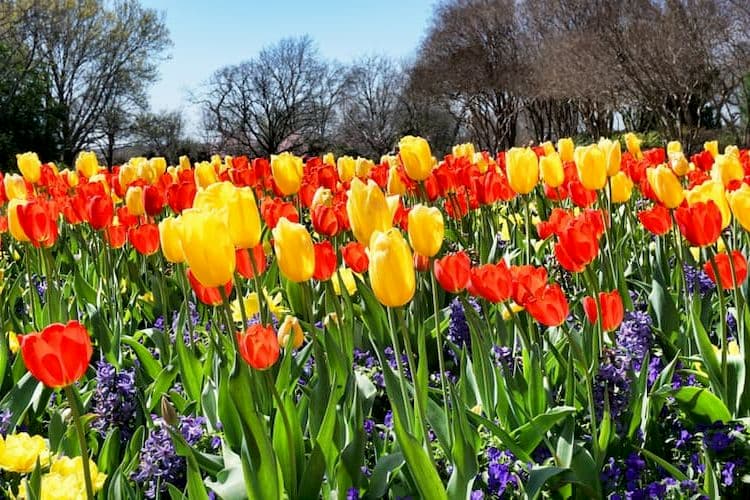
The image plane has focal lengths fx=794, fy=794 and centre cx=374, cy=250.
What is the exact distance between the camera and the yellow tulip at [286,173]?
3.34 m

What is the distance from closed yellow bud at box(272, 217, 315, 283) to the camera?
1.63 metres

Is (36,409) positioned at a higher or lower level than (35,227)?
lower

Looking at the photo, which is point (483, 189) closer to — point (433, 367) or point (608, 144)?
point (608, 144)

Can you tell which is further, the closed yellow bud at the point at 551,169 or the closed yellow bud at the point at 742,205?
the closed yellow bud at the point at 551,169

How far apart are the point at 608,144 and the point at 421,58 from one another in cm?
3291

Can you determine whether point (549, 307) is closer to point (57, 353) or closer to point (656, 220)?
point (57, 353)

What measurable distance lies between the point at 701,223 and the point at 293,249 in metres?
1.01

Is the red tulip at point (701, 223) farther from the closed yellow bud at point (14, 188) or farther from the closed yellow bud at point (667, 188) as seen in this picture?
the closed yellow bud at point (14, 188)

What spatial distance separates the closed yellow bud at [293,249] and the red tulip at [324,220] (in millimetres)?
718

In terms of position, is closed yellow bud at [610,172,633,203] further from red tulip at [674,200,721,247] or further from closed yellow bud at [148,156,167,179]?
closed yellow bud at [148,156,167,179]

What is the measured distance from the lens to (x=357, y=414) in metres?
1.65

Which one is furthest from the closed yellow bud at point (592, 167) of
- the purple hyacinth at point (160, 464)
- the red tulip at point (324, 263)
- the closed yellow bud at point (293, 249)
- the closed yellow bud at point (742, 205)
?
the purple hyacinth at point (160, 464)

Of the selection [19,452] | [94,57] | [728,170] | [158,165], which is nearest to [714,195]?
[728,170]

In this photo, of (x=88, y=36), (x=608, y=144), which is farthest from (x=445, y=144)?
(x=608, y=144)
